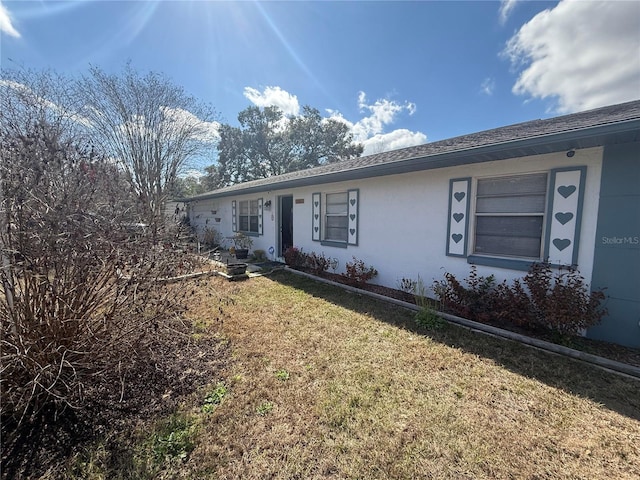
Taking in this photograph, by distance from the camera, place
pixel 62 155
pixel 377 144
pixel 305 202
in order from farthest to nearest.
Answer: pixel 377 144, pixel 305 202, pixel 62 155

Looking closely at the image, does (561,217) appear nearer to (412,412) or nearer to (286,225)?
(412,412)

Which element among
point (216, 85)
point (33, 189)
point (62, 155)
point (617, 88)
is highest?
point (216, 85)

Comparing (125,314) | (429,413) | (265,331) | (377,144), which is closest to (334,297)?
(265,331)

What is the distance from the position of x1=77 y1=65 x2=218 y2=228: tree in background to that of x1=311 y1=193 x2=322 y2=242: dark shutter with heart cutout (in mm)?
7080

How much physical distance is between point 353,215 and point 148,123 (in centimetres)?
1298

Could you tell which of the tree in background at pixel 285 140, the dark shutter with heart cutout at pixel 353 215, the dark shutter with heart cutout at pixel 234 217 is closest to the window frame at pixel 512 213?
the dark shutter with heart cutout at pixel 353 215

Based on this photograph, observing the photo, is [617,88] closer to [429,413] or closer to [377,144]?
[429,413]

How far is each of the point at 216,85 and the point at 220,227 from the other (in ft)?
21.1

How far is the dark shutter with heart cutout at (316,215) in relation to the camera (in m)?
7.54

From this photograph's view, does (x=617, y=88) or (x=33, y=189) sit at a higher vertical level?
(x=617, y=88)

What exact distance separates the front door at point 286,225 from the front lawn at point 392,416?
596cm

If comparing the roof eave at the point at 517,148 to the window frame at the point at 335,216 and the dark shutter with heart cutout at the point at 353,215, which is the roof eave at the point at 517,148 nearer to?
the dark shutter with heart cutout at the point at 353,215

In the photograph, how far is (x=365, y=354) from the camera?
10.7 ft

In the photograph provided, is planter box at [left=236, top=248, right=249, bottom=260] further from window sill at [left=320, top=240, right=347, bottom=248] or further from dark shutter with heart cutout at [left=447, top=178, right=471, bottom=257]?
dark shutter with heart cutout at [left=447, top=178, right=471, bottom=257]
